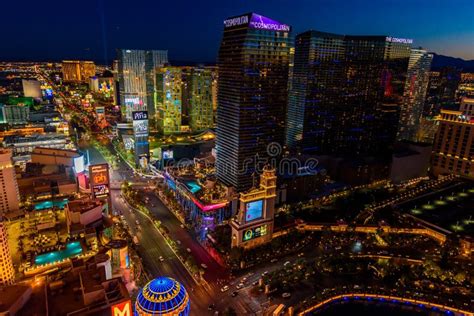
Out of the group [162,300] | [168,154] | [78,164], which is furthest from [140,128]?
[162,300]

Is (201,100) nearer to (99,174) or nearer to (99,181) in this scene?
(99,174)

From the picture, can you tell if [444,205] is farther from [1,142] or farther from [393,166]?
[1,142]

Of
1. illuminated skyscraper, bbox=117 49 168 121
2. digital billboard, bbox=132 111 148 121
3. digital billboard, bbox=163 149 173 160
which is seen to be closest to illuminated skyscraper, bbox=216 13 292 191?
digital billboard, bbox=163 149 173 160

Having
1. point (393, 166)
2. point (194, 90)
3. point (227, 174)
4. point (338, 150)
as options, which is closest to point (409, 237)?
point (393, 166)

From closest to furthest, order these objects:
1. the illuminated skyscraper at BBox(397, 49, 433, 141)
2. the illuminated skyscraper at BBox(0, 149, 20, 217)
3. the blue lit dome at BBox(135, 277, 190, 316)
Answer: the blue lit dome at BBox(135, 277, 190, 316), the illuminated skyscraper at BBox(0, 149, 20, 217), the illuminated skyscraper at BBox(397, 49, 433, 141)

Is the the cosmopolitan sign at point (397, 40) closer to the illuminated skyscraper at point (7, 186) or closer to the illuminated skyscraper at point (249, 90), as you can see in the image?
the illuminated skyscraper at point (249, 90)

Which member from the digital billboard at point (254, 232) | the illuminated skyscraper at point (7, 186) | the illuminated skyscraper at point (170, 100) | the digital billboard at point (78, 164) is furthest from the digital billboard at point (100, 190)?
the illuminated skyscraper at point (170, 100)

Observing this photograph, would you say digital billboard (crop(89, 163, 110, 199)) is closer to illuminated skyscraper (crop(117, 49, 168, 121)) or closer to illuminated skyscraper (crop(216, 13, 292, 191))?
illuminated skyscraper (crop(216, 13, 292, 191))
